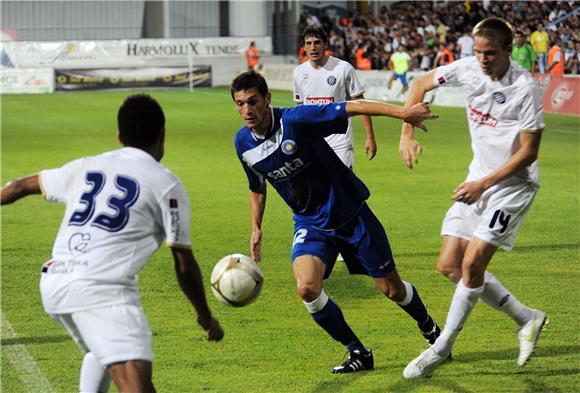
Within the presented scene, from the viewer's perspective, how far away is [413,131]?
6.95 metres

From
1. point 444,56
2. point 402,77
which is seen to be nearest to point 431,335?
point 402,77

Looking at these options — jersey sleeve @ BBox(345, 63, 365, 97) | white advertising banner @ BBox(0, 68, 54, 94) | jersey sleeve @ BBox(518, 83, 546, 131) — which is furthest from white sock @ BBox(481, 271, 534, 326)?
white advertising banner @ BBox(0, 68, 54, 94)

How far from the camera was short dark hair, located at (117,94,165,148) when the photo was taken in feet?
15.7

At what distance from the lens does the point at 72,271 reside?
4688 mm

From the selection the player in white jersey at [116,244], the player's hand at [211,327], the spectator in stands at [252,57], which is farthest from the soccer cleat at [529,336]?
the spectator in stands at [252,57]

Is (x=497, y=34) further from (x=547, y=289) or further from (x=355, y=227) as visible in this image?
(x=547, y=289)

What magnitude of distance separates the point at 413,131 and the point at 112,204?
2.85 m

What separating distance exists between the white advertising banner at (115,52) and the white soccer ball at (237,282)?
4088 cm

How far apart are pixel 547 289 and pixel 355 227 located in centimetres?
321

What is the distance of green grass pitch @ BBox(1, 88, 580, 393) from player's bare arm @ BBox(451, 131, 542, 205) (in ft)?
4.12

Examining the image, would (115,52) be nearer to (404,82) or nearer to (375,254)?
(404,82)

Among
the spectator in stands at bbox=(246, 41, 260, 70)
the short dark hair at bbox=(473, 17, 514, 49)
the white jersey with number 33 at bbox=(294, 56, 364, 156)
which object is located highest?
the short dark hair at bbox=(473, 17, 514, 49)

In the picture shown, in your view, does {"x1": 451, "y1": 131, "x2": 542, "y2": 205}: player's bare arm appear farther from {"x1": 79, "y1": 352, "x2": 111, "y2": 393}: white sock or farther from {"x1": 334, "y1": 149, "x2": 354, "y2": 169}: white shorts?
{"x1": 334, "y1": 149, "x2": 354, "y2": 169}: white shorts

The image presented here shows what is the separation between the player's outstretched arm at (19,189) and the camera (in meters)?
4.91
